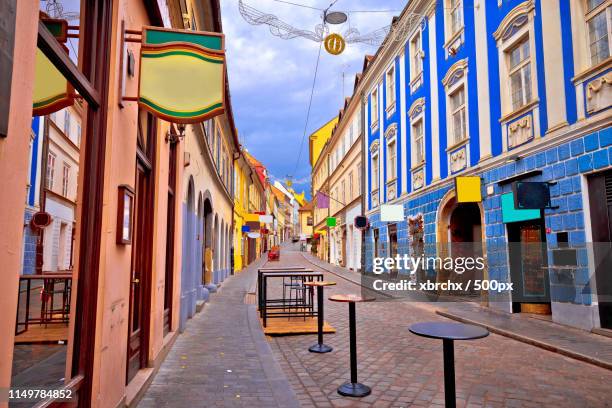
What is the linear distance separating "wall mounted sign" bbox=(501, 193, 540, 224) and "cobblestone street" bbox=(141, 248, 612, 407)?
3.19m

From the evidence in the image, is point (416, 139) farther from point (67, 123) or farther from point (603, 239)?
point (67, 123)

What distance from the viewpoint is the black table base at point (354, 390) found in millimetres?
4844

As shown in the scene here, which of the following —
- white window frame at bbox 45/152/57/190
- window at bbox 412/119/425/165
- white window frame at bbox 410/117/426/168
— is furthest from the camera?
window at bbox 412/119/425/165

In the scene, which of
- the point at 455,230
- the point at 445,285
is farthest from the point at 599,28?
the point at 445,285

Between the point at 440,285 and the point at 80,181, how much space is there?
12.1 metres

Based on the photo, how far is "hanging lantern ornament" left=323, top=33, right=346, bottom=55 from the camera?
11406mm

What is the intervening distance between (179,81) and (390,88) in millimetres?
17769

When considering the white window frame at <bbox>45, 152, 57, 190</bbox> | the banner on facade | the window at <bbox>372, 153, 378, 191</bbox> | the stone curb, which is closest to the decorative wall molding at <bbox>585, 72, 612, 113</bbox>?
the stone curb

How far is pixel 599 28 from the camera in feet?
27.2

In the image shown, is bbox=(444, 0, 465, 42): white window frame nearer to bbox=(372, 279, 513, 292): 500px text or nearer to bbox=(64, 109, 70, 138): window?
bbox=(372, 279, 513, 292): 500px text

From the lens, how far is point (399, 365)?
6094 mm

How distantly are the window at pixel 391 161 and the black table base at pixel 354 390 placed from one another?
1537 centimetres

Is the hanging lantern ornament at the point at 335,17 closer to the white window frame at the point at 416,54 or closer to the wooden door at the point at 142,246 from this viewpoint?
the white window frame at the point at 416,54

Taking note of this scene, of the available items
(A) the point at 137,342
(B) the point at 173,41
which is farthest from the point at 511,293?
(B) the point at 173,41
